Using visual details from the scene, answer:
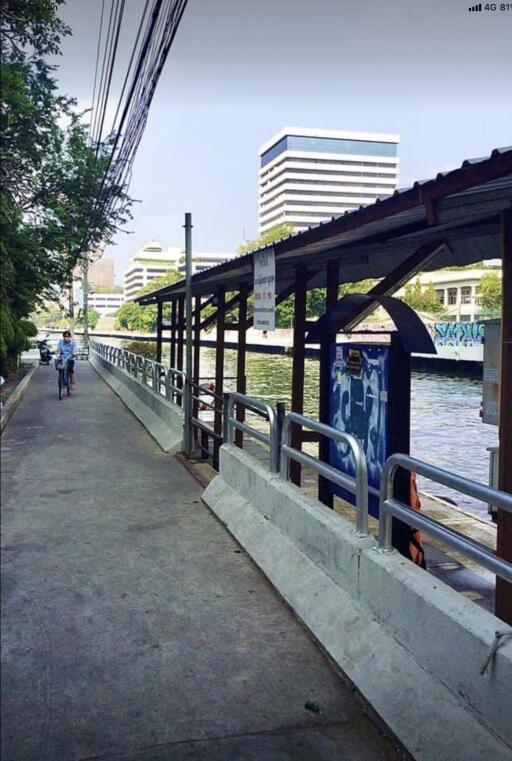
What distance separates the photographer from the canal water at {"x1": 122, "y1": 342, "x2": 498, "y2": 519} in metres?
12.9

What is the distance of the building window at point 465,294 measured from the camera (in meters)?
72.0

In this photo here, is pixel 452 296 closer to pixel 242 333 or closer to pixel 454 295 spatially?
pixel 454 295

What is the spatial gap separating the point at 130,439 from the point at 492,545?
6034 mm

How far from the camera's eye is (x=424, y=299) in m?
70.5

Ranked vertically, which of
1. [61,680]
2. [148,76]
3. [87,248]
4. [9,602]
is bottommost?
[61,680]

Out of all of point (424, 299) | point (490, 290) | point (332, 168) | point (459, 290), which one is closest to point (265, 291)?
point (490, 290)

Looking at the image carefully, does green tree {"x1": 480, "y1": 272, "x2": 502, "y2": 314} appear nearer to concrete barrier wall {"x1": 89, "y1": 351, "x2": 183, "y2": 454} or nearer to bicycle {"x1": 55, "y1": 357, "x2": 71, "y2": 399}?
concrete barrier wall {"x1": 89, "y1": 351, "x2": 183, "y2": 454}

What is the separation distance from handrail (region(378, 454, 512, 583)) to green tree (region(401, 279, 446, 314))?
65086 millimetres

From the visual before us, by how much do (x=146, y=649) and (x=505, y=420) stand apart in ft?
7.31

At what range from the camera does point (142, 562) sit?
4.73 meters

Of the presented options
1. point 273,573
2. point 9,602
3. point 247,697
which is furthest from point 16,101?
point 273,573

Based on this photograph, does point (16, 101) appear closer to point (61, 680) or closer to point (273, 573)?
point (61, 680)

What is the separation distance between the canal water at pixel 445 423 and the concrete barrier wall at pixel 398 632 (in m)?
5.45

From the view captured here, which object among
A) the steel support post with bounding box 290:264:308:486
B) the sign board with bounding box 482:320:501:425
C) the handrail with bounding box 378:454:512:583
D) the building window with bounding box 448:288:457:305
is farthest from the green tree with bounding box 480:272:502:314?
the handrail with bounding box 378:454:512:583
